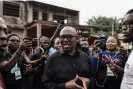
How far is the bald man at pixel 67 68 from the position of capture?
287 cm

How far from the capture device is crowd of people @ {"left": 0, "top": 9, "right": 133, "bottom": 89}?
252 centimetres

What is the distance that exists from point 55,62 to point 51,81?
24 centimetres

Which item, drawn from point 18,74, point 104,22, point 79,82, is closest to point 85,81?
point 79,82

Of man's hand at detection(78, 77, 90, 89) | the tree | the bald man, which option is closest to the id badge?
the bald man

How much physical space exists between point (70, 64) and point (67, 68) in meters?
0.07

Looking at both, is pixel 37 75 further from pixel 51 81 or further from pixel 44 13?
pixel 44 13

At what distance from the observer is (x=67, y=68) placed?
294 cm

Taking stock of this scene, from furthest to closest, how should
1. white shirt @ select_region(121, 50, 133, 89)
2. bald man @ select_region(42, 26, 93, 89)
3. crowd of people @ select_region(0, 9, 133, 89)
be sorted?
bald man @ select_region(42, 26, 93, 89) → crowd of people @ select_region(0, 9, 133, 89) → white shirt @ select_region(121, 50, 133, 89)

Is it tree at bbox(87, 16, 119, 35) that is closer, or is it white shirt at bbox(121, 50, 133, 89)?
white shirt at bbox(121, 50, 133, 89)

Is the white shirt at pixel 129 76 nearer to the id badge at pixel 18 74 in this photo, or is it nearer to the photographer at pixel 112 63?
the photographer at pixel 112 63

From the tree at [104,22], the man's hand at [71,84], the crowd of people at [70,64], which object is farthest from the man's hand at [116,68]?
the tree at [104,22]

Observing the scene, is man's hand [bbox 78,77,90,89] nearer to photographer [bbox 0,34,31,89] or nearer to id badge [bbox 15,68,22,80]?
photographer [bbox 0,34,31,89]

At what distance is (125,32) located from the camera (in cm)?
265

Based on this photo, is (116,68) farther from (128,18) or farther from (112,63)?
(128,18)
